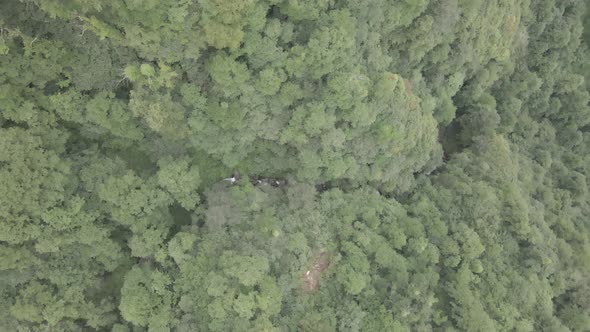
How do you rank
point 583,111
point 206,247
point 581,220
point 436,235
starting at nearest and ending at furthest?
point 206,247 < point 436,235 < point 581,220 < point 583,111

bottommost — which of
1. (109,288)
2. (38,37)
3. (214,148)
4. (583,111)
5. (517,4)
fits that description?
(109,288)

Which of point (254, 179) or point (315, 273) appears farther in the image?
point (254, 179)

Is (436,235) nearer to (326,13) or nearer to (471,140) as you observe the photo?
(471,140)

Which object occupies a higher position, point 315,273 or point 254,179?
point 254,179

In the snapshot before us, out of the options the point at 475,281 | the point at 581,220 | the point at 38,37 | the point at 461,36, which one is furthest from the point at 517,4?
the point at 38,37

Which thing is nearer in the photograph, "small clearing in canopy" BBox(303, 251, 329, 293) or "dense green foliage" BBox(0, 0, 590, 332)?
"dense green foliage" BBox(0, 0, 590, 332)

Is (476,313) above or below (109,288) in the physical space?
above

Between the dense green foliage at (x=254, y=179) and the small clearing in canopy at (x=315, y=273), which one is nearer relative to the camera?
the dense green foliage at (x=254, y=179)

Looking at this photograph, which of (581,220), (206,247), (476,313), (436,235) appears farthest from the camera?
(581,220)
